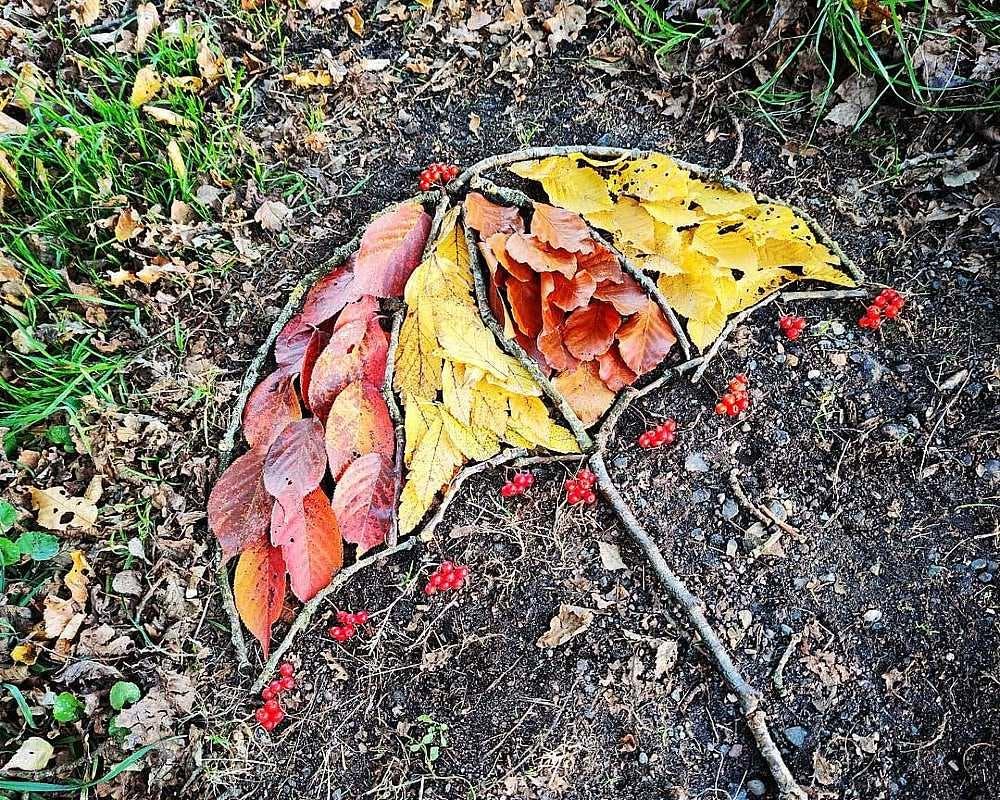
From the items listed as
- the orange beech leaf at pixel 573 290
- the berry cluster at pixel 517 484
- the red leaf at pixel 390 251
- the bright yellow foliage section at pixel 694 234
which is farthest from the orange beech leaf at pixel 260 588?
the bright yellow foliage section at pixel 694 234

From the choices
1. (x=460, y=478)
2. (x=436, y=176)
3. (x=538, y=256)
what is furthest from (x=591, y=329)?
(x=436, y=176)

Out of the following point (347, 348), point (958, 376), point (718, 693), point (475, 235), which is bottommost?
point (718, 693)

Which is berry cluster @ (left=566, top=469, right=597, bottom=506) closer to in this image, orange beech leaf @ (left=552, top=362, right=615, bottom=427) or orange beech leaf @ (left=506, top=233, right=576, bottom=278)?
orange beech leaf @ (left=552, top=362, right=615, bottom=427)

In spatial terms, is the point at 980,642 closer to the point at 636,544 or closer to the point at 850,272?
the point at 636,544

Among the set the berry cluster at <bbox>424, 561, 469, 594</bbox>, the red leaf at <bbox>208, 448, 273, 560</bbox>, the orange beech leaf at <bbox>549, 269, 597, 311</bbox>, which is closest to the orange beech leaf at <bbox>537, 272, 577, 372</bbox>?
the orange beech leaf at <bbox>549, 269, 597, 311</bbox>

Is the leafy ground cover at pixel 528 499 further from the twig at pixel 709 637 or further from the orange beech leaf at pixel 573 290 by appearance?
the orange beech leaf at pixel 573 290

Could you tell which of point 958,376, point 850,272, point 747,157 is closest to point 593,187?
point 747,157
